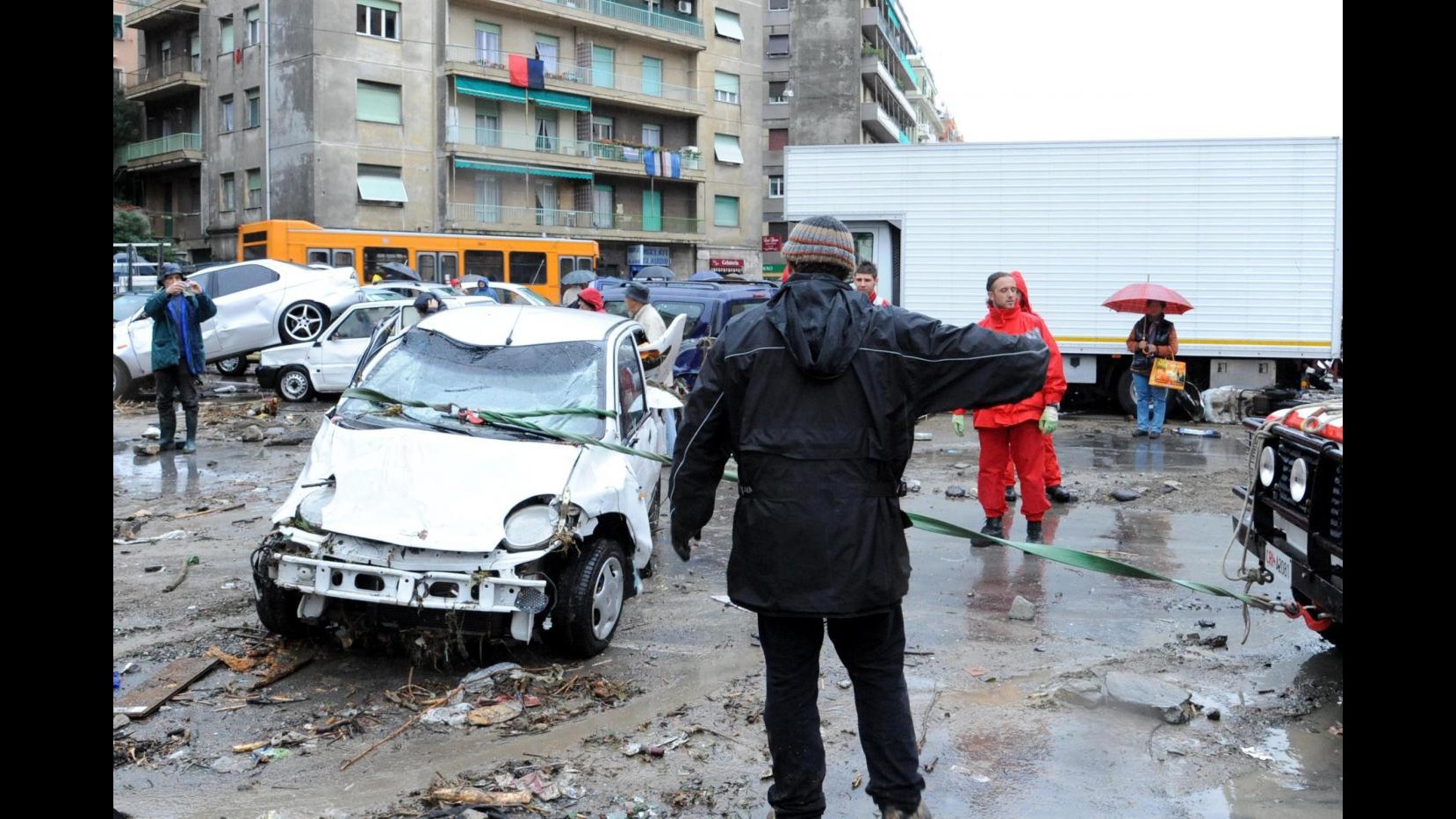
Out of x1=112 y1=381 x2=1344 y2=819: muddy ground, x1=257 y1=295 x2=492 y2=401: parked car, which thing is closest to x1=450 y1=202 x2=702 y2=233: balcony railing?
x1=257 y1=295 x2=492 y2=401: parked car

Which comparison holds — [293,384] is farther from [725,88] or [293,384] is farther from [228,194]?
[725,88]

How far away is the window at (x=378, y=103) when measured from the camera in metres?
42.1

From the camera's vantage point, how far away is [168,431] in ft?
43.3

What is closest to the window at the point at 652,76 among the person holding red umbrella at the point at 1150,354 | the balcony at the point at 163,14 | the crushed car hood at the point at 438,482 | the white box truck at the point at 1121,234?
the balcony at the point at 163,14

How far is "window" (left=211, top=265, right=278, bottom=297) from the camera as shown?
1923cm

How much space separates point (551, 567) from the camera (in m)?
5.54

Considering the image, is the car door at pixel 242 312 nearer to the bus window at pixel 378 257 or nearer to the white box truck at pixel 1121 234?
the white box truck at pixel 1121 234

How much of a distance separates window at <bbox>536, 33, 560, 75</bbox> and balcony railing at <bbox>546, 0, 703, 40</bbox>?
1.44 meters

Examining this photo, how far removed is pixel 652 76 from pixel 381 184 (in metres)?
14.4

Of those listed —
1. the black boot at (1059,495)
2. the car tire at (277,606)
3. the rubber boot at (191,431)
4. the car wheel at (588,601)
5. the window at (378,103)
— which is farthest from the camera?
the window at (378,103)

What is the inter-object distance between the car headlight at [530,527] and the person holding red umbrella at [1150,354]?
10819 mm

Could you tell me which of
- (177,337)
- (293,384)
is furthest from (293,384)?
(177,337)

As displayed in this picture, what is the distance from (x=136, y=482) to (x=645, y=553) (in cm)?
755

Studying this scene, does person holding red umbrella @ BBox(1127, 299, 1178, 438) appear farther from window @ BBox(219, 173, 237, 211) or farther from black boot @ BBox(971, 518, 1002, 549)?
window @ BBox(219, 173, 237, 211)
